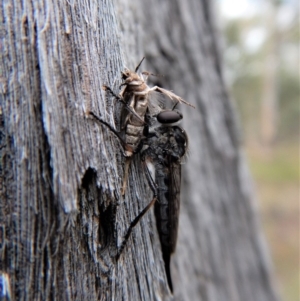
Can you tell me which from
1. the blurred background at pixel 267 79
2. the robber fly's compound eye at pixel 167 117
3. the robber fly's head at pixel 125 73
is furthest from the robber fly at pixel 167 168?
the blurred background at pixel 267 79

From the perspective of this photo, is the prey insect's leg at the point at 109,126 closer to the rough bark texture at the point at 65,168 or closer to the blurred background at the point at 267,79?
the rough bark texture at the point at 65,168

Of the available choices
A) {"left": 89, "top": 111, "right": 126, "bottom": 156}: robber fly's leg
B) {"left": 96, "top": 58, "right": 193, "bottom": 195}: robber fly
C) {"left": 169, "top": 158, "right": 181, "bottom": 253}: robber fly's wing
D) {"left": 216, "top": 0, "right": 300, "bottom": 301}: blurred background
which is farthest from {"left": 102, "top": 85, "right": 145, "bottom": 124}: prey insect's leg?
{"left": 216, "top": 0, "right": 300, "bottom": 301}: blurred background

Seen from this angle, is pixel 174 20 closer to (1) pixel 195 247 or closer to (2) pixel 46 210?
(1) pixel 195 247

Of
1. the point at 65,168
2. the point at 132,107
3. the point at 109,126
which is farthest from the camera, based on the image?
the point at 132,107

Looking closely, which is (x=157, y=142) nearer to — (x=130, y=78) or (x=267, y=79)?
(x=130, y=78)

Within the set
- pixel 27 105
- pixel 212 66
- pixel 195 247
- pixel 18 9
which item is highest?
pixel 212 66

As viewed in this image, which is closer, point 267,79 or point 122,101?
point 122,101

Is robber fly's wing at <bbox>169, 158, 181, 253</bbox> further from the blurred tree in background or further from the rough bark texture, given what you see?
the blurred tree in background

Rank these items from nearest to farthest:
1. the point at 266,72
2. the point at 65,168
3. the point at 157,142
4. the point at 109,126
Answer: the point at 65,168 < the point at 109,126 < the point at 157,142 < the point at 266,72

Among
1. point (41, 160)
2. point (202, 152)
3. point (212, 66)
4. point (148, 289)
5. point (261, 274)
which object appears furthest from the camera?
point (261, 274)

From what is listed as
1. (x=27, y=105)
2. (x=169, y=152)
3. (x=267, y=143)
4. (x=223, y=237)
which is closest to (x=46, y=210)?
(x=27, y=105)

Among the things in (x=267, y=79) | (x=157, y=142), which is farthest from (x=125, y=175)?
(x=267, y=79)
